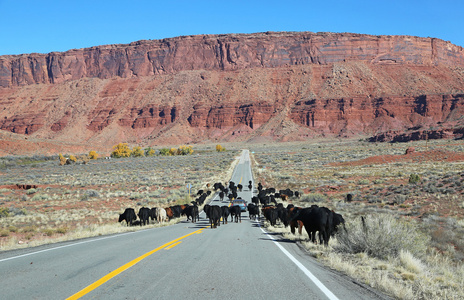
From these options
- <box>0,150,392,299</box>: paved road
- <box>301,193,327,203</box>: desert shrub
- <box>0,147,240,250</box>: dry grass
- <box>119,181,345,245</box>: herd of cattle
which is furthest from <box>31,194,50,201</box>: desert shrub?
<box>0,150,392,299</box>: paved road

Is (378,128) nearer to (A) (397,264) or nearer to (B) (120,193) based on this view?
(B) (120,193)

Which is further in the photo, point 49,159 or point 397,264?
point 49,159

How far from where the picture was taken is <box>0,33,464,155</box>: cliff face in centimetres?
14938

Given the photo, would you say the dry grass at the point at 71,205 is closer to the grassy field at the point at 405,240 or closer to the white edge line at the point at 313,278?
the white edge line at the point at 313,278

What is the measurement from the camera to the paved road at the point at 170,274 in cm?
572

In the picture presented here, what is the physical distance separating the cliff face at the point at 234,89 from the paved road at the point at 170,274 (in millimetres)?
135364

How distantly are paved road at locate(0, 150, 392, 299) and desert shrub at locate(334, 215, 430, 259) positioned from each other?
142 cm

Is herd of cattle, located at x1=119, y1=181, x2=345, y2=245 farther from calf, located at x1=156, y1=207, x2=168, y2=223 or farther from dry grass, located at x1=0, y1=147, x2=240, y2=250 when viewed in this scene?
dry grass, located at x1=0, y1=147, x2=240, y2=250

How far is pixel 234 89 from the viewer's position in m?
165

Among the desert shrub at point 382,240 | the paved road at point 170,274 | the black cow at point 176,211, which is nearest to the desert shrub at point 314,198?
the black cow at point 176,211

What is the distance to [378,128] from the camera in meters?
145

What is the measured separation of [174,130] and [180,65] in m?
42.4

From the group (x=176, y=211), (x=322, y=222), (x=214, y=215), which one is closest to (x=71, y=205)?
(x=176, y=211)

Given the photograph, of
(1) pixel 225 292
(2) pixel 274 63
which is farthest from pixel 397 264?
(2) pixel 274 63
